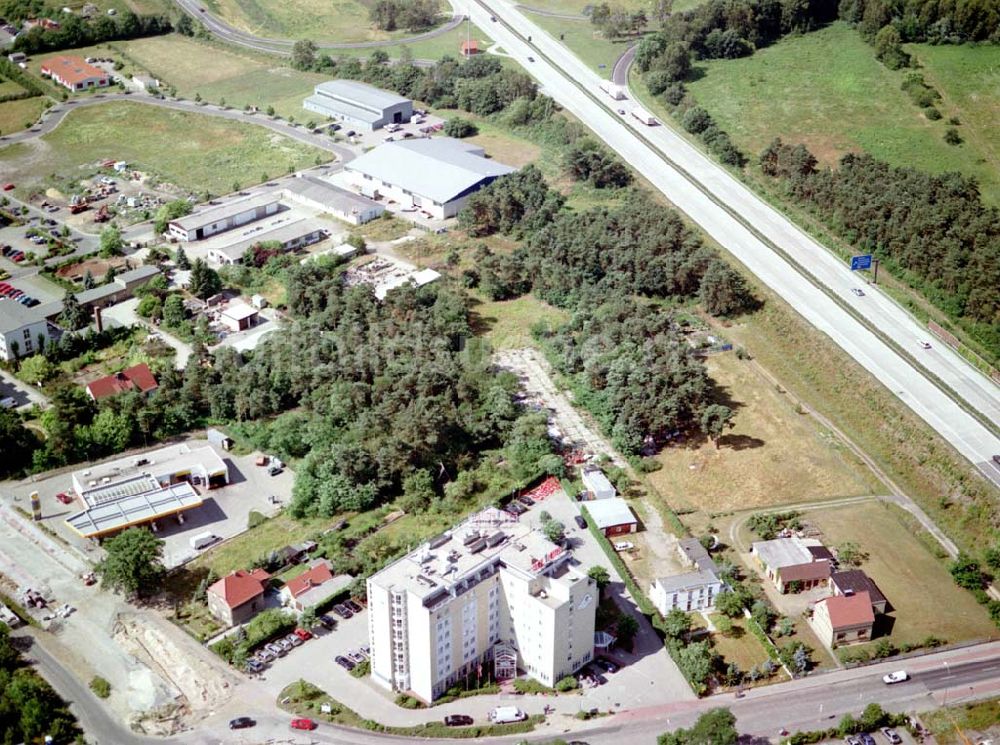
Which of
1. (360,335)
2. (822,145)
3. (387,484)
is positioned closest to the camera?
(387,484)

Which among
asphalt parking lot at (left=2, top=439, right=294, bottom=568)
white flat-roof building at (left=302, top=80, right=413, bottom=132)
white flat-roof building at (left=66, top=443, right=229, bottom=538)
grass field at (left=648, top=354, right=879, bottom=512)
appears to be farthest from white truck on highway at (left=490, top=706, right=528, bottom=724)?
white flat-roof building at (left=302, top=80, right=413, bottom=132)

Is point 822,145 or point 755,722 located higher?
point 822,145

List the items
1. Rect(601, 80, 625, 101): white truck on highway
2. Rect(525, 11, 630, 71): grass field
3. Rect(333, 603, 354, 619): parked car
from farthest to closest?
Rect(525, 11, 630, 71): grass field, Rect(601, 80, 625, 101): white truck on highway, Rect(333, 603, 354, 619): parked car

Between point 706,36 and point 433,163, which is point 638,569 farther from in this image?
point 706,36

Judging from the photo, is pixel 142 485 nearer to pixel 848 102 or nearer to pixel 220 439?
pixel 220 439

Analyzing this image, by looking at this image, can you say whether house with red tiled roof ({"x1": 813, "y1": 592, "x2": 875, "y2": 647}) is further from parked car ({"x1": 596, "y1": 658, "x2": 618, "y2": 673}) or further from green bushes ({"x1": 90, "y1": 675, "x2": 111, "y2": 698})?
green bushes ({"x1": 90, "y1": 675, "x2": 111, "y2": 698})

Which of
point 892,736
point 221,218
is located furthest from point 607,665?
point 221,218

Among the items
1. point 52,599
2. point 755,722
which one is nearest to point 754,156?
point 755,722
